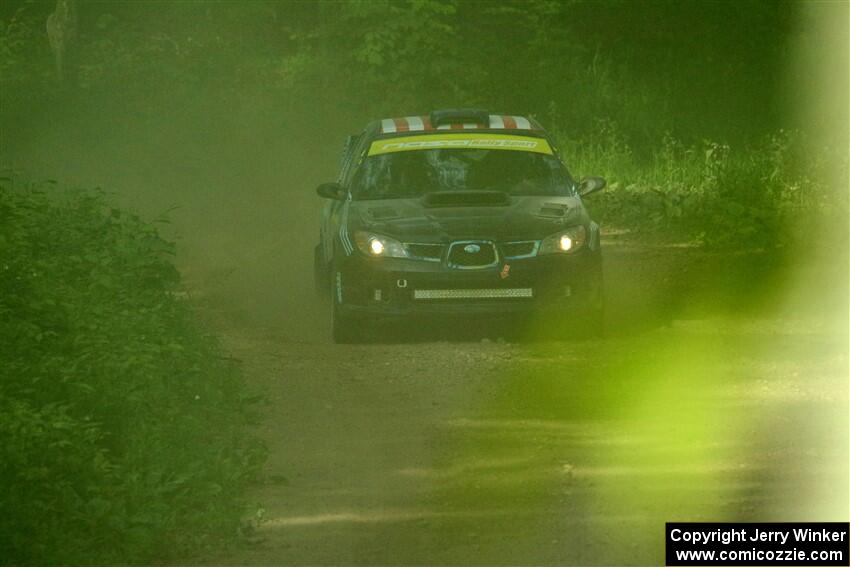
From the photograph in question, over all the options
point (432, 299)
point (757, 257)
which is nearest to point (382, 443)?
point (432, 299)

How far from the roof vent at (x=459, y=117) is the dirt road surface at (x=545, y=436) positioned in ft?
5.29

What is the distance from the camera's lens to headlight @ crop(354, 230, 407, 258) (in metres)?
13.9

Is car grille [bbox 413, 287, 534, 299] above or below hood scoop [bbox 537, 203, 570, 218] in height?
below

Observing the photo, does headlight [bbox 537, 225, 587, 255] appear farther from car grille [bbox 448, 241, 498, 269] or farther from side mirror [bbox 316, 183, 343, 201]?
side mirror [bbox 316, 183, 343, 201]

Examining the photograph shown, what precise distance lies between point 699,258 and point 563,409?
9030mm

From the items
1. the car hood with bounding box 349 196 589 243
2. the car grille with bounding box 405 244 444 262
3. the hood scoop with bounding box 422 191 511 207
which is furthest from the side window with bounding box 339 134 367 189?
the car grille with bounding box 405 244 444 262

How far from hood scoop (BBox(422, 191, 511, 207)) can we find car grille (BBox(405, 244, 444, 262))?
1.79 feet

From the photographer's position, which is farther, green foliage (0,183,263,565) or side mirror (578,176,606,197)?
side mirror (578,176,606,197)

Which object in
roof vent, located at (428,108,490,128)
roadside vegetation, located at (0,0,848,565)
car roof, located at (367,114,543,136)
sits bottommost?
roadside vegetation, located at (0,0,848,565)

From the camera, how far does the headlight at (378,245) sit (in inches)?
548

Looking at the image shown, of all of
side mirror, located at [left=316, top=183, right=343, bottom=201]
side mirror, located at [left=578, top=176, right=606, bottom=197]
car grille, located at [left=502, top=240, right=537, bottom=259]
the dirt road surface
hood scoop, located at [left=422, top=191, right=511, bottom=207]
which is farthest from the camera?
side mirror, located at [left=316, top=183, right=343, bottom=201]

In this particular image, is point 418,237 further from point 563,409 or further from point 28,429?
point 28,429

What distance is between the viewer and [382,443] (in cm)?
1015

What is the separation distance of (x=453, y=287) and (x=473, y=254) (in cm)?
27
